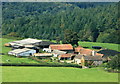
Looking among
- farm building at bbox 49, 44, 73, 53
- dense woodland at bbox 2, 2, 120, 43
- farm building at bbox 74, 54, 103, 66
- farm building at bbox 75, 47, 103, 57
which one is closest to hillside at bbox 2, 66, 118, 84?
farm building at bbox 74, 54, 103, 66

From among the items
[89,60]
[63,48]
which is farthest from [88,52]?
[89,60]

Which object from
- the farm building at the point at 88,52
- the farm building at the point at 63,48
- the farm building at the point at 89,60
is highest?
the farm building at the point at 63,48

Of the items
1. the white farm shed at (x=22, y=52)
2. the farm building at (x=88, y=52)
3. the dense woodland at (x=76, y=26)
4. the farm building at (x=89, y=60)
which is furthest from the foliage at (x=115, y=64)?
the dense woodland at (x=76, y=26)

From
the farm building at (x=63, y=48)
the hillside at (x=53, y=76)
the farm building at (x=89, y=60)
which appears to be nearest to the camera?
the hillside at (x=53, y=76)

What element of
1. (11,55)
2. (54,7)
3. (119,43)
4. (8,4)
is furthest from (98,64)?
(54,7)

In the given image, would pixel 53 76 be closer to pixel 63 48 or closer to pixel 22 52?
pixel 22 52

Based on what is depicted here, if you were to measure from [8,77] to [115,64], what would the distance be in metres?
5.99

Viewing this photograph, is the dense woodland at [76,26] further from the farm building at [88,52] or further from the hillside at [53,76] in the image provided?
the hillside at [53,76]

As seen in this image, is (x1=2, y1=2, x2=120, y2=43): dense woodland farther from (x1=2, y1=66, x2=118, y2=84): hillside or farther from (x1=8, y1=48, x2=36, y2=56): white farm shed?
(x1=2, y1=66, x2=118, y2=84): hillside

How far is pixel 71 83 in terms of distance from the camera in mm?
11219

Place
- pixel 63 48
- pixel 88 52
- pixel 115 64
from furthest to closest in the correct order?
pixel 63 48 < pixel 88 52 < pixel 115 64

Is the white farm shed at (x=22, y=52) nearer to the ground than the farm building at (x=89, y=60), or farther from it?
farther from it

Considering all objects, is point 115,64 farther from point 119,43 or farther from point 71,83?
point 119,43

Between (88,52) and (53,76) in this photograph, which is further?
(88,52)
